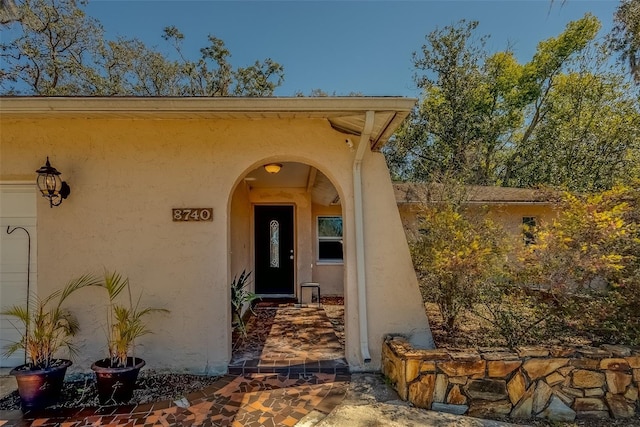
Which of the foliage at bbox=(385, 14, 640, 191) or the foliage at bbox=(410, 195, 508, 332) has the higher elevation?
the foliage at bbox=(385, 14, 640, 191)

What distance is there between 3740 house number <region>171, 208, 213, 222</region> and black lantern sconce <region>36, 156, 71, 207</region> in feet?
4.51

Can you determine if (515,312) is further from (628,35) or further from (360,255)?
(628,35)

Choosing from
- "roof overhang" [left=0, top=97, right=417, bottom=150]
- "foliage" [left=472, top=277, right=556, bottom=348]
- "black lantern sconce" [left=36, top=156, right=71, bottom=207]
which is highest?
"roof overhang" [left=0, top=97, right=417, bottom=150]

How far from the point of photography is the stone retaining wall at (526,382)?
3.72 m

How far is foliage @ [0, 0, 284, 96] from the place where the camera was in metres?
12.7

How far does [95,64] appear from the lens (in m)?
14.7

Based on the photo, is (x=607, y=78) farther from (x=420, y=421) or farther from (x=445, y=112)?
(x=420, y=421)

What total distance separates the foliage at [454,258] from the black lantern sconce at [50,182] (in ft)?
16.2

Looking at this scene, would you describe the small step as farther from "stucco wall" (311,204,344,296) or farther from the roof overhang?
"stucco wall" (311,204,344,296)

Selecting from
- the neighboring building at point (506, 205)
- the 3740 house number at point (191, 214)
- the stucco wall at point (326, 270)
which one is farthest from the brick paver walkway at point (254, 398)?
the stucco wall at point (326, 270)

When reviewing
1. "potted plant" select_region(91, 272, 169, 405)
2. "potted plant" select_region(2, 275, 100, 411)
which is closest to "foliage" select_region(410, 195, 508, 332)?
"potted plant" select_region(91, 272, 169, 405)

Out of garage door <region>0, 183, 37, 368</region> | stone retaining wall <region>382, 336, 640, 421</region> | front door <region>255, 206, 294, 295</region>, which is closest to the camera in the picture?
stone retaining wall <region>382, 336, 640, 421</region>

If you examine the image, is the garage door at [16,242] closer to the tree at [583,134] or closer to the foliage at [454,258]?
the foliage at [454,258]

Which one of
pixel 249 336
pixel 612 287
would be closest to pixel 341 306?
pixel 249 336
